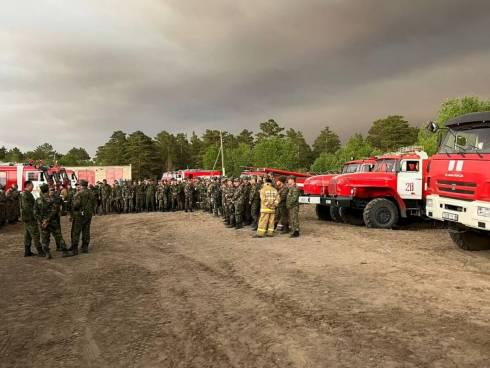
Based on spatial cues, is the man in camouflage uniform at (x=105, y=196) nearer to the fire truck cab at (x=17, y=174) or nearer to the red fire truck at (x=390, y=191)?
the fire truck cab at (x=17, y=174)

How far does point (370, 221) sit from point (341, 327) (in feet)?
25.3

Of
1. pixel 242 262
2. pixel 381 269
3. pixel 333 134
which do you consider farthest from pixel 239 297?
pixel 333 134

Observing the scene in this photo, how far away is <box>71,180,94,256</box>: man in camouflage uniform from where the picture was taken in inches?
334

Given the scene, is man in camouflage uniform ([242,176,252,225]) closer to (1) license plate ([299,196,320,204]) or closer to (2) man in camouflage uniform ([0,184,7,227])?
(1) license plate ([299,196,320,204])

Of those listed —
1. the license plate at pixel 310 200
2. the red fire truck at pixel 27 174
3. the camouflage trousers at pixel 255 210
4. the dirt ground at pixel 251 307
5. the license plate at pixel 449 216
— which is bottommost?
the dirt ground at pixel 251 307

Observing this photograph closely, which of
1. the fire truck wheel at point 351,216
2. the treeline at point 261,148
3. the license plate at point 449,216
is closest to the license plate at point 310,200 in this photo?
the fire truck wheel at point 351,216

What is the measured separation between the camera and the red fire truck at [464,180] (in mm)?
6700

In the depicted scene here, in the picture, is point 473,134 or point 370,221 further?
point 370,221

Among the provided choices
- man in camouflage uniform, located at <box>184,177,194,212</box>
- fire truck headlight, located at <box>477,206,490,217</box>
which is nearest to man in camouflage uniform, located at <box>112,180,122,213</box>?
man in camouflage uniform, located at <box>184,177,194,212</box>

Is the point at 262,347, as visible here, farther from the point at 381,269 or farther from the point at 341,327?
the point at 381,269

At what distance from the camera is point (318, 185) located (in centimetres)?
1295

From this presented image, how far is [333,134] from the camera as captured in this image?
91875 millimetres

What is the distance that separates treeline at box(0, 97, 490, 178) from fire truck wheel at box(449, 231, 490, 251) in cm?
2908

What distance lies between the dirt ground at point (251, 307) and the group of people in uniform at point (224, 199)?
5.35ft
